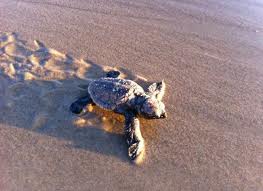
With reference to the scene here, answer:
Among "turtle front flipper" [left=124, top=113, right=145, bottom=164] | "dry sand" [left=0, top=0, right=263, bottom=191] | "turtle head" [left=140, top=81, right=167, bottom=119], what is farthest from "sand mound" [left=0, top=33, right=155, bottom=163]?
"turtle head" [left=140, top=81, right=167, bottom=119]

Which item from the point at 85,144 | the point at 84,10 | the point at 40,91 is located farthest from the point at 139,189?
the point at 84,10

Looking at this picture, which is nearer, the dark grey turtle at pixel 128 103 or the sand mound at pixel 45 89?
A: the dark grey turtle at pixel 128 103

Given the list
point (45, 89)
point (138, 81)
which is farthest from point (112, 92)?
point (45, 89)

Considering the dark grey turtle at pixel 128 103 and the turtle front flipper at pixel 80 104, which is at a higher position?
the dark grey turtle at pixel 128 103

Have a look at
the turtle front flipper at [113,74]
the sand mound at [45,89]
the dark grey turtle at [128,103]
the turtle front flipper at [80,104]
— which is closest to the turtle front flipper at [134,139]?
the dark grey turtle at [128,103]

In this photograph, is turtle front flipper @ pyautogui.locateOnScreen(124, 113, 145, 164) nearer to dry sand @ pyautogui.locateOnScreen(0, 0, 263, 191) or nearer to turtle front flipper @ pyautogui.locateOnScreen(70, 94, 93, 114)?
dry sand @ pyautogui.locateOnScreen(0, 0, 263, 191)

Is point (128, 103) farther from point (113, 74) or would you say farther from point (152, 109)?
point (113, 74)

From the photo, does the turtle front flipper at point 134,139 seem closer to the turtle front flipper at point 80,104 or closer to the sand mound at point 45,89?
the sand mound at point 45,89

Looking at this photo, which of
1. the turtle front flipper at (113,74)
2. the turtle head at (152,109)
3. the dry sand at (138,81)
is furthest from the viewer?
the turtle front flipper at (113,74)

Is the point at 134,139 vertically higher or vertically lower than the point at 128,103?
lower

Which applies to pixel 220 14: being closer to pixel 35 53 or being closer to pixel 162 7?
pixel 162 7
